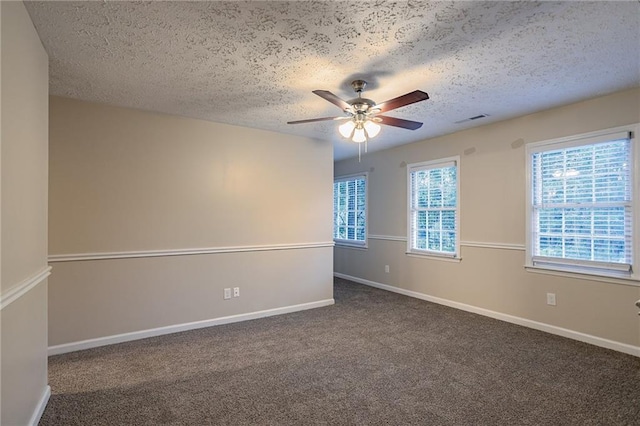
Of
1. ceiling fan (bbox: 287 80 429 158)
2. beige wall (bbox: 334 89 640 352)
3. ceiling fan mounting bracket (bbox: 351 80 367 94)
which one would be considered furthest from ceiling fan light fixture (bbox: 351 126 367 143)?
beige wall (bbox: 334 89 640 352)

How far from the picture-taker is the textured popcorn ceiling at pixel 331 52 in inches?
71.6

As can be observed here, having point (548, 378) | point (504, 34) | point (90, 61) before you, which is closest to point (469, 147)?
point (504, 34)

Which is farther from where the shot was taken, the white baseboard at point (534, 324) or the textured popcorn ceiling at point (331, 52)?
the white baseboard at point (534, 324)

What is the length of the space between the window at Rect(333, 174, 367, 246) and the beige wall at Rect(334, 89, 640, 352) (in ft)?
1.35

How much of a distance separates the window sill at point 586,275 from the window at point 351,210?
2862 mm

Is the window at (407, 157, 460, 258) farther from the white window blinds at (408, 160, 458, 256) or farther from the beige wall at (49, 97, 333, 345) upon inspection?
the beige wall at (49, 97, 333, 345)

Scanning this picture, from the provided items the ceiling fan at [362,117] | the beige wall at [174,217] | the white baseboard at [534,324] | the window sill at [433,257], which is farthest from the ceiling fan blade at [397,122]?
the white baseboard at [534,324]

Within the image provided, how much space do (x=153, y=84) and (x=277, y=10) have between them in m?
1.55

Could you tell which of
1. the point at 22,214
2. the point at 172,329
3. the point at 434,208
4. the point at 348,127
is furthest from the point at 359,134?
the point at 172,329

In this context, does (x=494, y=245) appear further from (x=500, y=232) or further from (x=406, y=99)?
(x=406, y=99)

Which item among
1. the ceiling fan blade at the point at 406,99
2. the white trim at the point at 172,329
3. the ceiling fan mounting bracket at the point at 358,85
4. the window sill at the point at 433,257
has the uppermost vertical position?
the ceiling fan mounting bracket at the point at 358,85

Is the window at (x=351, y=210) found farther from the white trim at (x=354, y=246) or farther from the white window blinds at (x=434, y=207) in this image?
the white window blinds at (x=434, y=207)

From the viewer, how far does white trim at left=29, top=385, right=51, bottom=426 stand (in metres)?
1.94

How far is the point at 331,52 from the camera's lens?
7.38 feet
